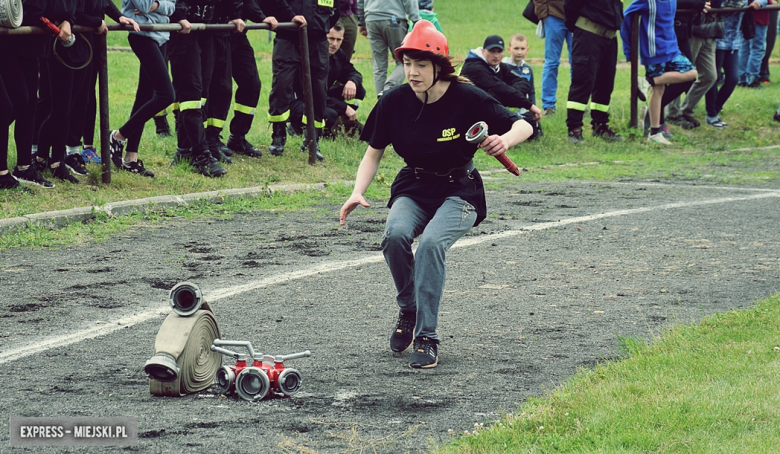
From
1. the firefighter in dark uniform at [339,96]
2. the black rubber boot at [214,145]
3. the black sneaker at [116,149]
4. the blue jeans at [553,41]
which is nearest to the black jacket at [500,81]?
the firefighter in dark uniform at [339,96]

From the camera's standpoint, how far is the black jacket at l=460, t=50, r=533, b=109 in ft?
41.9

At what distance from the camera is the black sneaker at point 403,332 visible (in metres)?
5.29

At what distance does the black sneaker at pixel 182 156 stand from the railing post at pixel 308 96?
4.98 feet

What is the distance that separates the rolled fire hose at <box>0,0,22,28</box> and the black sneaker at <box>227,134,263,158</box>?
3.67 meters

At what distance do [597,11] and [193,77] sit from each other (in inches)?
243

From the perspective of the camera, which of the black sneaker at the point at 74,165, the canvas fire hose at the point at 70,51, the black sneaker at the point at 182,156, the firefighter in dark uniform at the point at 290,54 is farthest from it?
the firefighter in dark uniform at the point at 290,54

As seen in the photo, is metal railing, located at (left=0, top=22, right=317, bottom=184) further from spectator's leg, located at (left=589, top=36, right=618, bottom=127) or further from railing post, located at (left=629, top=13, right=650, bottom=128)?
→ railing post, located at (left=629, top=13, right=650, bottom=128)

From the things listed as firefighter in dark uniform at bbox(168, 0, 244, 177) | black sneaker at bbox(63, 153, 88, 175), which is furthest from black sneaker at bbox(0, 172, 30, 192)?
firefighter in dark uniform at bbox(168, 0, 244, 177)

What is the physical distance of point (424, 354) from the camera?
5039 mm

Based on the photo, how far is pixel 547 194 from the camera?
1049 centimetres

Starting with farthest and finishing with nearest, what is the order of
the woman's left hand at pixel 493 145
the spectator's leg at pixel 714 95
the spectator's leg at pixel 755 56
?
the spectator's leg at pixel 755 56
the spectator's leg at pixel 714 95
the woman's left hand at pixel 493 145

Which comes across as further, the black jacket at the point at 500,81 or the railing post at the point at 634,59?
the railing post at the point at 634,59

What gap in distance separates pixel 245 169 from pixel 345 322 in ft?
17.7

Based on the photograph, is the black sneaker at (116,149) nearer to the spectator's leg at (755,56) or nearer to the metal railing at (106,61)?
the metal railing at (106,61)
